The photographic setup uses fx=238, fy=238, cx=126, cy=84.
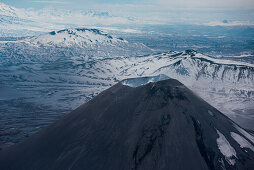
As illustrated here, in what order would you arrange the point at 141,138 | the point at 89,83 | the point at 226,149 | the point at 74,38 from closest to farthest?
the point at 226,149, the point at 141,138, the point at 89,83, the point at 74,38

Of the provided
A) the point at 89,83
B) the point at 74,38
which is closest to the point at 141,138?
the point at 89,83

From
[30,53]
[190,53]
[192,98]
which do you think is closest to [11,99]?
[192,98]

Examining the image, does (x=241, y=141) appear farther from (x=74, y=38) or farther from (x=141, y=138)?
(x=74, y=38)

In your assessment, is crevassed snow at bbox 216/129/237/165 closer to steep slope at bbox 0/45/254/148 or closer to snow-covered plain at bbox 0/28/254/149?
steep slope at bbox 0/45/254/148

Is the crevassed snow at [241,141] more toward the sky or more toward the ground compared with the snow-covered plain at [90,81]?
more toward the sky

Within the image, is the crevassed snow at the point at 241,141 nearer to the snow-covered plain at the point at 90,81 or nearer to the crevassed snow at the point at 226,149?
the crevassed snow at the point at 226,149

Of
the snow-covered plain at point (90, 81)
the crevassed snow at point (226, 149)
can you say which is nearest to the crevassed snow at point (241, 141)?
the crevassed snow at point (226, 149)

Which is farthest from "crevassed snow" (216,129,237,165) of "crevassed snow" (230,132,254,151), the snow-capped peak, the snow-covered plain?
the snow-capped peak
